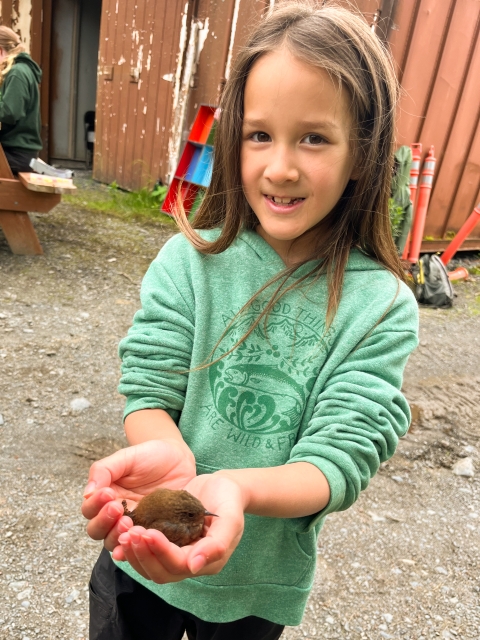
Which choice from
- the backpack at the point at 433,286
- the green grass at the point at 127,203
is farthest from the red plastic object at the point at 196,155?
the backpack at the point at 433,286

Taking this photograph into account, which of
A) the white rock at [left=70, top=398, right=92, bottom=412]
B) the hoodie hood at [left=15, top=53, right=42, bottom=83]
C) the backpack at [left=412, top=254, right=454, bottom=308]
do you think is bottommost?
the white rock at [left=70, top=398, right=92, bottom=412]

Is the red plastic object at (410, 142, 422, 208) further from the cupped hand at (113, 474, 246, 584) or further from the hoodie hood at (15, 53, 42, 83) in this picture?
the cupped hand at (113, 474, 246, 584)

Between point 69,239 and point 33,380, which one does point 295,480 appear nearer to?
point 33,380

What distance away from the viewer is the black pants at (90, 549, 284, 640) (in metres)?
1.31

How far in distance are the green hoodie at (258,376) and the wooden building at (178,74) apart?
461 centimetres

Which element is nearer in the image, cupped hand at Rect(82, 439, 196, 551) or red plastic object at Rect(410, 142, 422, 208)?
cupped hand at Rect(82, 439, 196, 551)

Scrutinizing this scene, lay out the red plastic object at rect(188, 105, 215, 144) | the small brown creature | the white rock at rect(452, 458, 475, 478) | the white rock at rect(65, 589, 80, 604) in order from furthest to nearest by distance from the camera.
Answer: the red plastic object at rect(188, 105, 215, 144), the white rock at rect(452, 458, 475, 478), the white rock at rect(65, 589, 80, 604), the small brown creature

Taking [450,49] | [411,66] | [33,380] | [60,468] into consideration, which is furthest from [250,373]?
[450,49]

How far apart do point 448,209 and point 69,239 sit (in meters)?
4.45

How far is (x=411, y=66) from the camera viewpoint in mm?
5395

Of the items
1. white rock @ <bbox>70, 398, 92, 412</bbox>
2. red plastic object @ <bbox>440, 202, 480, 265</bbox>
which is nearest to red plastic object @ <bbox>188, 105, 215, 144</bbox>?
red plastic object @ <bbox>440, 202, 480, 265</bbox>

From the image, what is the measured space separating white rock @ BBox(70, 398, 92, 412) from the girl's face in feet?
6.80

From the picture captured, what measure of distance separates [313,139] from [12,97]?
497cm

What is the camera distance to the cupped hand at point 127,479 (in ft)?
→ 3.14
